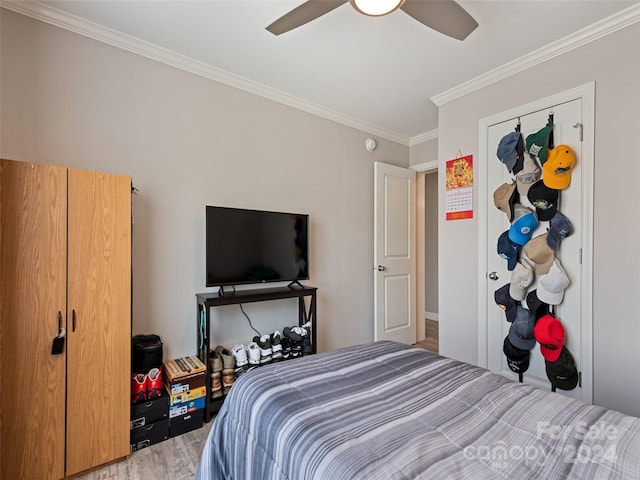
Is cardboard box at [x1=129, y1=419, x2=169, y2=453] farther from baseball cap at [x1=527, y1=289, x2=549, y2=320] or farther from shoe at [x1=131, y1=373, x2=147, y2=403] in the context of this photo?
baseball cap at [x1=527, y1=289, x2=549, y2=320]

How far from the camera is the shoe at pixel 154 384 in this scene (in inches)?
78.1

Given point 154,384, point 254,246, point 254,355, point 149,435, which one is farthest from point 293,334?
point 149,435

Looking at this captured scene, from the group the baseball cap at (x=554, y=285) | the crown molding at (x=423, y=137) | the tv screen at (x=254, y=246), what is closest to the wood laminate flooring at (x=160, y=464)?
the tv screen at (x=254, y=246)

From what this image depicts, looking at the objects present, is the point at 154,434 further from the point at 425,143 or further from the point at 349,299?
the point at 425,143

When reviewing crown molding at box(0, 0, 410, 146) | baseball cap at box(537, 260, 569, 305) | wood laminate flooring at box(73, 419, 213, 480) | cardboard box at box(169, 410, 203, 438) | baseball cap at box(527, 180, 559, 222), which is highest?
crown molding at box(0, 0, 410, 146)

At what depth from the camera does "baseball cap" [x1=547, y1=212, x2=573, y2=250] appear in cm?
214

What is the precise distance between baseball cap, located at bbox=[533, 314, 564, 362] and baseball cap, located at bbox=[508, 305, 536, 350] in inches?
2.3

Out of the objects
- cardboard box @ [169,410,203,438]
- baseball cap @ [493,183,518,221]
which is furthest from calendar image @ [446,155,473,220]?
cardboard box @ [169,410,203,438]

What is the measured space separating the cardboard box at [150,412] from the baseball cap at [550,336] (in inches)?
102

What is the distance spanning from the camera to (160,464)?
5.90 ft


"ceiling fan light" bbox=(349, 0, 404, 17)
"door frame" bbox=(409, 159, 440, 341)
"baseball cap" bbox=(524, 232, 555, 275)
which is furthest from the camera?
"door frame" bbox=(409, 159, 440, 341)

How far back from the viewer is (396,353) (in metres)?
1.64

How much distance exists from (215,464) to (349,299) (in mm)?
2310

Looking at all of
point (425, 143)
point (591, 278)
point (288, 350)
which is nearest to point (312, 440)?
point (288, 350)
